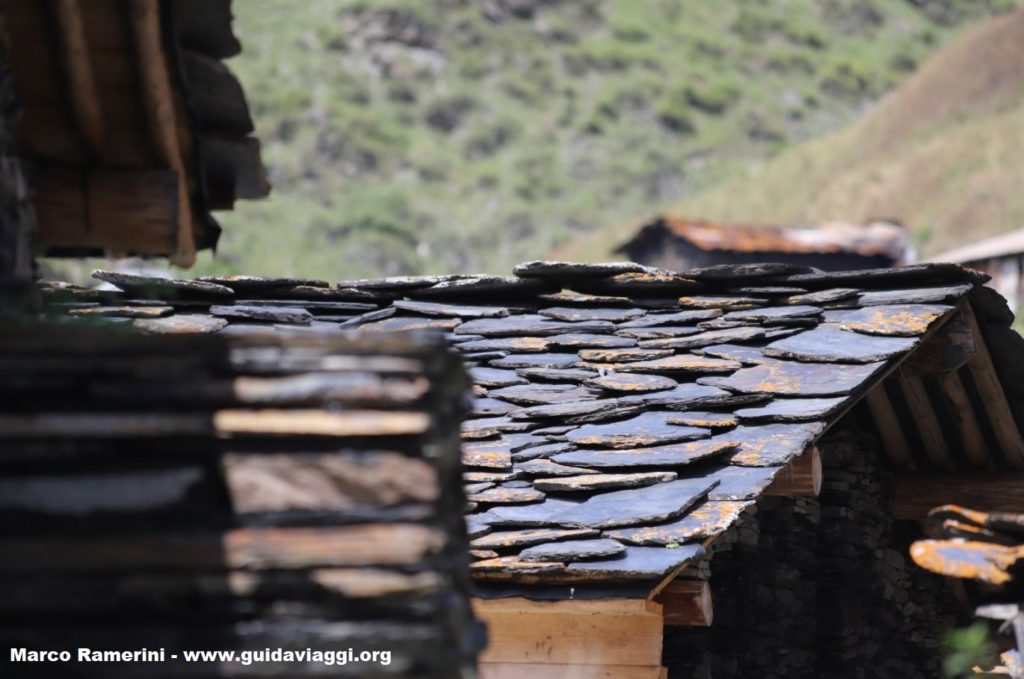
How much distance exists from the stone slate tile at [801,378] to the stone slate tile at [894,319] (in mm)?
276

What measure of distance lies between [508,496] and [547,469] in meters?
0.19

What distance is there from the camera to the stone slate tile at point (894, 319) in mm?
5355

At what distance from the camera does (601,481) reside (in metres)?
4.80

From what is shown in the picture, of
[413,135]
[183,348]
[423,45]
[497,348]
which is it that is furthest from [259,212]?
[183,348]

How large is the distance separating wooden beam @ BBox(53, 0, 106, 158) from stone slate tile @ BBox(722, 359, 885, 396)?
2.53 meters

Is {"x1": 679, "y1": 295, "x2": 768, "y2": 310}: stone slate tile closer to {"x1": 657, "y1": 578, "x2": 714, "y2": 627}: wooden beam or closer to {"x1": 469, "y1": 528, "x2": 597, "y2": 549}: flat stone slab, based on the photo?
{"x1": 657, "y1": 578, "x2": 714, "y2": 627}: wooden beam

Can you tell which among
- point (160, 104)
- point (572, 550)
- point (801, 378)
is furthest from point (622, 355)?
point (160, 104)

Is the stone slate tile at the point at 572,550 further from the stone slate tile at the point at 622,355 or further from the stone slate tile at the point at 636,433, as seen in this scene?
the stone slate tile at the point at 622,355

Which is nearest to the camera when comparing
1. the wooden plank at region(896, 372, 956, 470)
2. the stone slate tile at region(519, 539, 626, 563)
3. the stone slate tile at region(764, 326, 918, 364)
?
the stone slate tile at region(519, 539, 626, 563)

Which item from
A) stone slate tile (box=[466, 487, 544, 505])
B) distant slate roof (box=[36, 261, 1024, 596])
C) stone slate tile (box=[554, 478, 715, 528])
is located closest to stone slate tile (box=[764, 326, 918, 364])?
distant slate roof (box=[36, 261, 1024, 596])

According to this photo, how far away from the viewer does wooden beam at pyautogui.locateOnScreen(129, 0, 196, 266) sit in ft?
13.5

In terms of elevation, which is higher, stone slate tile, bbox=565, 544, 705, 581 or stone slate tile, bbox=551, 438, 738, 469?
stone slate tile, bbox=551, 438, 738, 469

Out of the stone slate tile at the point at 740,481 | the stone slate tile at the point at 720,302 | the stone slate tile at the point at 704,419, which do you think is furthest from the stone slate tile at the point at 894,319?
the stone slate tile at the point at 740,481

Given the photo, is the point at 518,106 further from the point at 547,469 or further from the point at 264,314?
the point at 547,469
